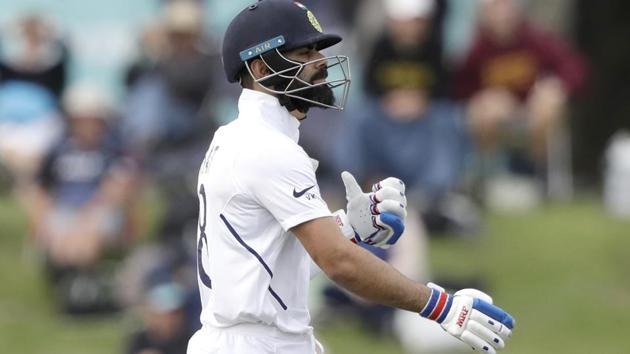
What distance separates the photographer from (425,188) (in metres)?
12.4

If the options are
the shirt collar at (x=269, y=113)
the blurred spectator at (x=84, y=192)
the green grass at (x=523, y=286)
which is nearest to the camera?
the shirt collar at (x=269, y=113)

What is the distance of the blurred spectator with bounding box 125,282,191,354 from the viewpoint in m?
9.94

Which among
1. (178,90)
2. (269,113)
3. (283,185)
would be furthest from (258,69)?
(178,90)

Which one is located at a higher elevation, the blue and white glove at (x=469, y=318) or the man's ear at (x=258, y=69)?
the man's ear at (x=258, y=69)

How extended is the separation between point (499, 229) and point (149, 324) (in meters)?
4.52

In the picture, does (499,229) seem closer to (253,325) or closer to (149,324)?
(149,324)

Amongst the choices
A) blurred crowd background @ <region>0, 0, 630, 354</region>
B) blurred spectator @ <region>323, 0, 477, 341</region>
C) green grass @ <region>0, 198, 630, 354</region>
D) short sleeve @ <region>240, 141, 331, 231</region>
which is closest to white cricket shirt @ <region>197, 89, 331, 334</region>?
short sleeve @ <region>240, 141, 331, 231</region>

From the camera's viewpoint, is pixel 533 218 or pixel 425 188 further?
pixel 533 218

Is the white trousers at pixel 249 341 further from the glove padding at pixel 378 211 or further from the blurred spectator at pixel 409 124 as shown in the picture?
the blurred spectator at pixel 409 124

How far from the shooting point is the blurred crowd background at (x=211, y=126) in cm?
1183

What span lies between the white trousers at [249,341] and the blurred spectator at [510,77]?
799 centimetres

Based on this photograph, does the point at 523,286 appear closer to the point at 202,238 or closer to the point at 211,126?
the point at 211,126

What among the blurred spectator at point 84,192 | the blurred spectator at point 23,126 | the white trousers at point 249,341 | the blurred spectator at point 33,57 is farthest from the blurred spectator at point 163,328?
the white trousers at point 249,341

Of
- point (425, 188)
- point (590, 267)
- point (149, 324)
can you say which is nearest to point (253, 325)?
point (149, 324)
